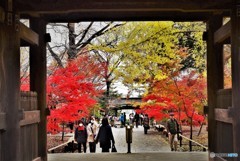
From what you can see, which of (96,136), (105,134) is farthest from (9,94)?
(96,136)

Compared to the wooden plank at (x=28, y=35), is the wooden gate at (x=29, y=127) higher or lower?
lower

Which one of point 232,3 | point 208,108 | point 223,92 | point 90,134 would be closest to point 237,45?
point 232,3

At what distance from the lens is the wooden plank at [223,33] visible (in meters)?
8.52

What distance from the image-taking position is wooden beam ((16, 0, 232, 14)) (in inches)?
321

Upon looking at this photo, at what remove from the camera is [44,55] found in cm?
1060

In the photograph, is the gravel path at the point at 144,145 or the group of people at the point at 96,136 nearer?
the group of people at the point at 96,136

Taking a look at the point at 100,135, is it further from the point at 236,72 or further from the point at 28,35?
the point at 236,72

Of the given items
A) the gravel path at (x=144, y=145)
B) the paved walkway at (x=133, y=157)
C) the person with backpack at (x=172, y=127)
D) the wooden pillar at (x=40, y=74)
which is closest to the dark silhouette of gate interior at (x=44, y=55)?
the wooden pillar at (x=40, y=74)

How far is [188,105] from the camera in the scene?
19094 millimetres

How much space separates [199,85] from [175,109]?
89.1 inches

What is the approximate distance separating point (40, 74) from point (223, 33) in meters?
4.54

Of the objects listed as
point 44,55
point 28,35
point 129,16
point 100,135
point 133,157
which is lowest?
point 133,157

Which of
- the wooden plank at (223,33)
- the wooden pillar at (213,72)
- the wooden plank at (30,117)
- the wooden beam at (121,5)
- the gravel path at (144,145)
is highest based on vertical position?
the wooden beam at (121,5)

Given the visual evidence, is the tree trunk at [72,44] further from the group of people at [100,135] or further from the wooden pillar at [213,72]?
the wooden pillar at [213,72]
